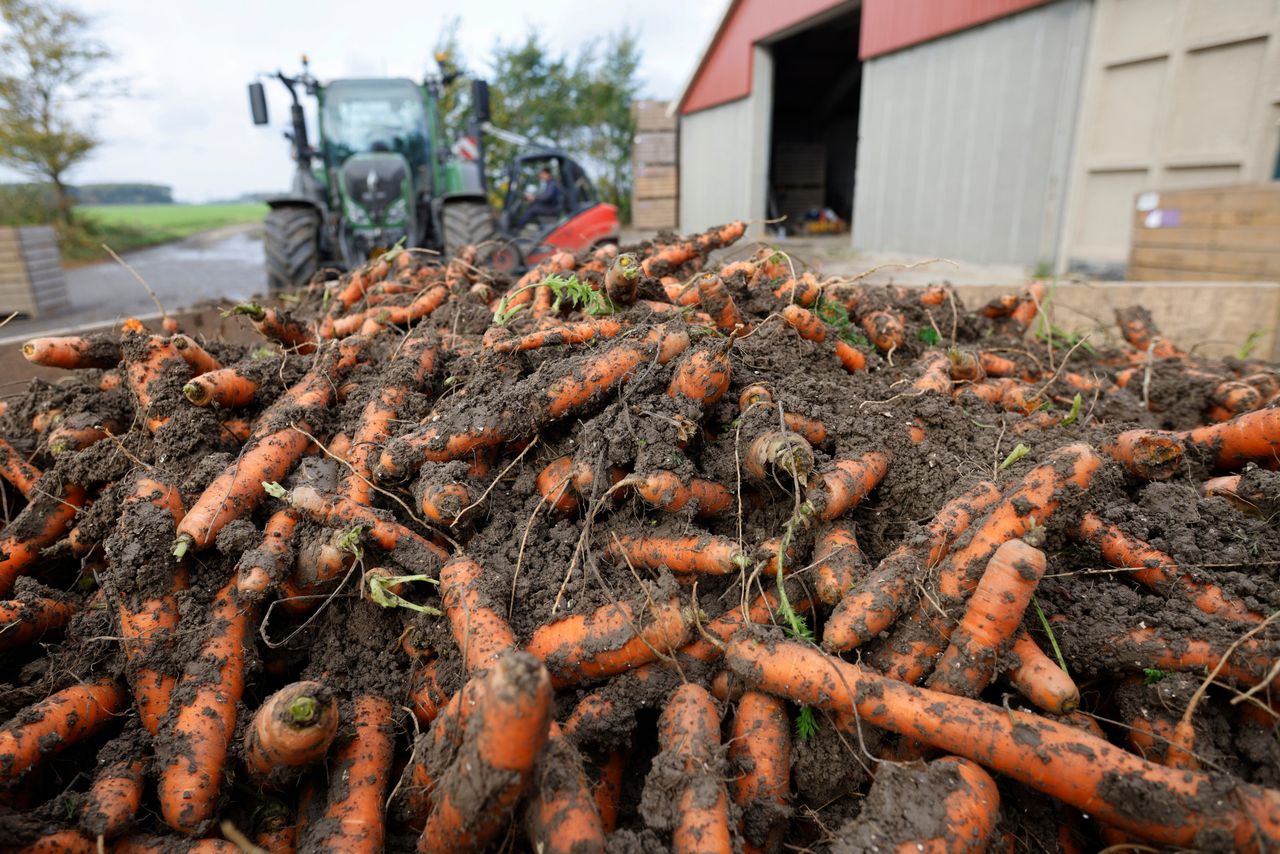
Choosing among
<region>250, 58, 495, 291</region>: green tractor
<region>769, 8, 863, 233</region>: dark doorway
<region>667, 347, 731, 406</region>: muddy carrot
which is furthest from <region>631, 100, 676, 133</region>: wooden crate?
<region>667, 347, 731, 406</region>: muddy carrot

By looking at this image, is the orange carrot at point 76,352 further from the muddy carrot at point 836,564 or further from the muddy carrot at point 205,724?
the muddy carrot at point 836,564

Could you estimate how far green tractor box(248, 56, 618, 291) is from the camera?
796 centimetres

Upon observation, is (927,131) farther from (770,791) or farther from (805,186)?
(770,791)

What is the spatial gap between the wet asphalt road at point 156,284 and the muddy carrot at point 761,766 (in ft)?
16.5

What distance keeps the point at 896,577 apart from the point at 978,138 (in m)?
9.55

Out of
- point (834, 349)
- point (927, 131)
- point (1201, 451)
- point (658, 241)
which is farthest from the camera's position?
point (927, 131)

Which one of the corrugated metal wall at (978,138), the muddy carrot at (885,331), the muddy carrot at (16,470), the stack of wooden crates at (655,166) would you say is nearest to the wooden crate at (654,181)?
the stack of wooden crates at (655,166)

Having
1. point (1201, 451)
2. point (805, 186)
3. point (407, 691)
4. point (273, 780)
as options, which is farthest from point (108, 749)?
point (805, 186)

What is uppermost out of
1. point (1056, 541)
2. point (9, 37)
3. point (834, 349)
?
point (9, 37)

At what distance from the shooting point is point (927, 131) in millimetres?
10367

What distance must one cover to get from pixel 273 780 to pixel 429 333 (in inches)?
68.2

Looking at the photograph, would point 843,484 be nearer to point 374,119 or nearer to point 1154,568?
point 1154,568

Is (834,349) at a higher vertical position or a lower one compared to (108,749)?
higher

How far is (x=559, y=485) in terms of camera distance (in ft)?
6.87
